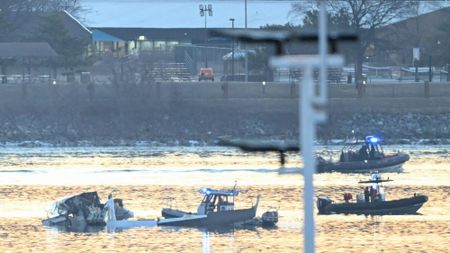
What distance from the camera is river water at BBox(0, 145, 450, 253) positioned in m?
39.0

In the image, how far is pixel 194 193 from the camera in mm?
53156

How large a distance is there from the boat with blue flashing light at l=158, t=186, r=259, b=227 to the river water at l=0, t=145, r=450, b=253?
0.53 metres

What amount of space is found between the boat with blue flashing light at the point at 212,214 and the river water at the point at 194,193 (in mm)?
531

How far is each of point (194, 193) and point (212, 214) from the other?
28.8 feet

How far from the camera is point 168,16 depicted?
12550 cm

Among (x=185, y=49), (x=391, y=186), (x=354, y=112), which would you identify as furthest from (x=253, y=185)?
(x=185, y=49)

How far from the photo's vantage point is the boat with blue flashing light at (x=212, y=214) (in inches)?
1727

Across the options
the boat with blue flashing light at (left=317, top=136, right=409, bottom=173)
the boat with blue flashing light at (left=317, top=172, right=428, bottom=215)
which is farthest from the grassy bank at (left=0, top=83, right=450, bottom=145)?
the boat with blue flashing light at (left=317, top=172, right=428, bottom=215)

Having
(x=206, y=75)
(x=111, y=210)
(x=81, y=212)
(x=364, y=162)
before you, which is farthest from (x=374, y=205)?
(x=206, y=75)

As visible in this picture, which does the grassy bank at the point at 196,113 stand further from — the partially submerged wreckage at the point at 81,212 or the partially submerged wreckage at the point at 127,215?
the partially submerged wreckage at the point at 127,215

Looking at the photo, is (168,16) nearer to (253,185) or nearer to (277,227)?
(253,185)

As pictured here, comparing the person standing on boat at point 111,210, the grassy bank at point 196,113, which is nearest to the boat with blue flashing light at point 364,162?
the grassy bank at point 196,113

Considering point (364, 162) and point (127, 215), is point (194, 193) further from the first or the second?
point (364, 162)

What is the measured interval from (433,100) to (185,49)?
100 feet
